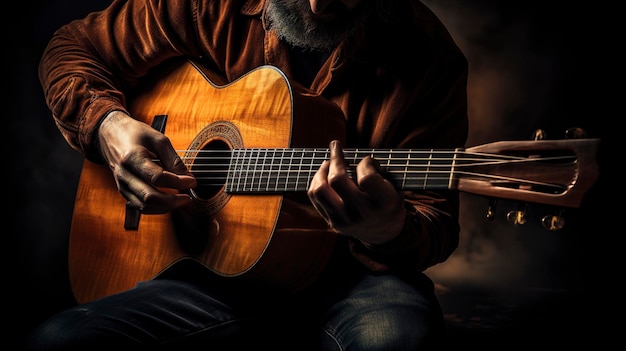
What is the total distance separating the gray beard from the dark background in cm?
110

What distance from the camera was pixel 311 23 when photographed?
61.7 inches

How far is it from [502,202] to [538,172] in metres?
1.47

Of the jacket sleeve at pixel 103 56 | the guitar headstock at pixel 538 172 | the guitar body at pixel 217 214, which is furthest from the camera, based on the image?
the jacket sleeve at pixel 103 56

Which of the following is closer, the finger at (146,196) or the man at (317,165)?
the man at (317,165)

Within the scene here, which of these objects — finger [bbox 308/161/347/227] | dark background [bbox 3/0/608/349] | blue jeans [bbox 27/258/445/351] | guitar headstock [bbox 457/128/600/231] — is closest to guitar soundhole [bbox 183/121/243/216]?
blue jeans [bbox 27/258/445/351]

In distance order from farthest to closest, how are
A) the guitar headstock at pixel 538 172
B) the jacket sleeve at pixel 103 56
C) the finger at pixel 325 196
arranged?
the jacket sleeve at pixel 103 56, the finger at pixel 325 196, the guitar headstock at pixel 538 172

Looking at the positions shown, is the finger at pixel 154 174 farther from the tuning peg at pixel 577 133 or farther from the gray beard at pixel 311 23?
the tuning peg at pixel 577 133

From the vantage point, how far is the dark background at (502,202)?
2252mm

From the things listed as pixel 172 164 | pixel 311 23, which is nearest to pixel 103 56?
pixel 172 164

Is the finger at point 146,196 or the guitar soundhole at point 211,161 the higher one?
the guitar soundhole at point 211,161

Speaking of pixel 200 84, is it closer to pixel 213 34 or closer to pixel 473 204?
pixel 213 34

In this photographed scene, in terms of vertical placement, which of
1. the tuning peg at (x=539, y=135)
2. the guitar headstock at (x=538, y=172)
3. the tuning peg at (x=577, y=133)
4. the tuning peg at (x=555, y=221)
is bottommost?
the tuning peg at (x=555, y=221)

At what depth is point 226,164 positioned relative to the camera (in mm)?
1472

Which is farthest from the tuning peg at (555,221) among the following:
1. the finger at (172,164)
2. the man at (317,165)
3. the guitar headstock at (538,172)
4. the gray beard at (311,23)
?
the finger at (172,164)
